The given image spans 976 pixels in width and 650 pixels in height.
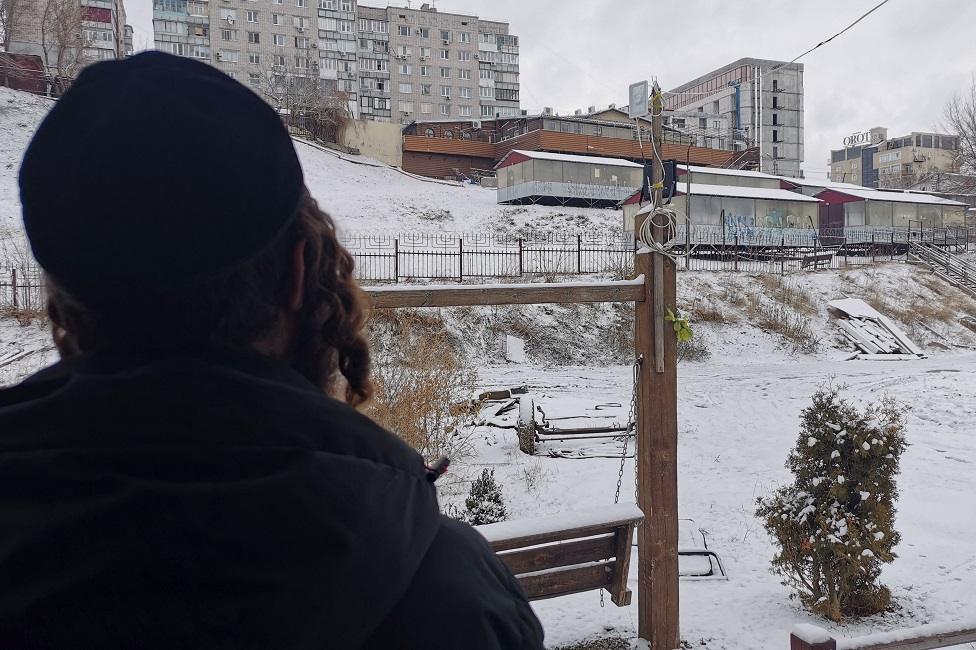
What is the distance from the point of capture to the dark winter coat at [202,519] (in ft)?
2.24

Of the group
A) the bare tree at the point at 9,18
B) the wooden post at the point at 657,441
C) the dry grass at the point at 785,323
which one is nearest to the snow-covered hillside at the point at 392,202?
the bare tree at the point at 9,18

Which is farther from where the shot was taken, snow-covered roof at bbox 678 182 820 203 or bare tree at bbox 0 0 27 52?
bare tree at bbox 0 0 27 52

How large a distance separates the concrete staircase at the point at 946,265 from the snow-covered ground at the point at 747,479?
41.2 feet

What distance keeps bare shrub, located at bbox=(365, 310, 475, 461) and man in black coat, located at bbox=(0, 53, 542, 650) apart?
769cm

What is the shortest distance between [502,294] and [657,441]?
1.42 m

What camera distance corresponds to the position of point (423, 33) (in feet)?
223

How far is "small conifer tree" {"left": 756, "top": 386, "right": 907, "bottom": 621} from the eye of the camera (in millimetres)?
5430

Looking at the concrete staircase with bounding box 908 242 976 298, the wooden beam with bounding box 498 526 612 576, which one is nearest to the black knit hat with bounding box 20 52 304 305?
the wooden beam with bounding box 498 526 612 576

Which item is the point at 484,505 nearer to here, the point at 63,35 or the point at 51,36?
the point at 63,35

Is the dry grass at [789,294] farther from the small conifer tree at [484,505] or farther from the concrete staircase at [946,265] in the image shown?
the small conifer tree at [484,505]

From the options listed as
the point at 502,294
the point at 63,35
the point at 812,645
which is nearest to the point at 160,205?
the point at 812,645

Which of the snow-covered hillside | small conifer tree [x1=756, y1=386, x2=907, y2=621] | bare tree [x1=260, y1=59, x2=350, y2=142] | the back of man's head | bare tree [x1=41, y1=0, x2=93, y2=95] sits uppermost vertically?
bare tree [x1=41, y1=0, x2=93, y2=95]

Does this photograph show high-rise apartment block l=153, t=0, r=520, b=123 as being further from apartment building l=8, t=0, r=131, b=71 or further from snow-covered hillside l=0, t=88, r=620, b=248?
snow-covered hillside l=0, t=88, r=620, b=248

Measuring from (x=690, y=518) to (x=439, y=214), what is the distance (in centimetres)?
2531
